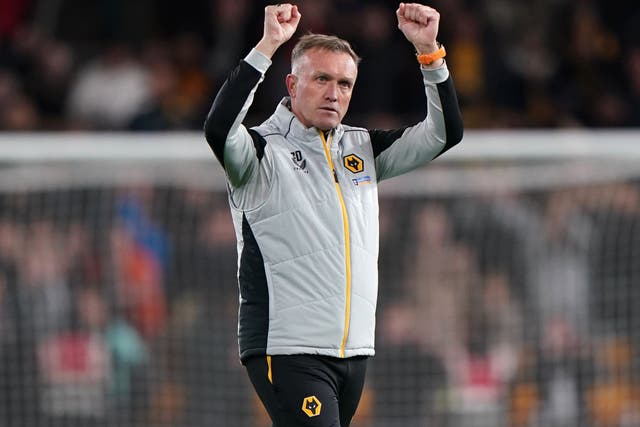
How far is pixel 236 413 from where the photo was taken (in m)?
10.4

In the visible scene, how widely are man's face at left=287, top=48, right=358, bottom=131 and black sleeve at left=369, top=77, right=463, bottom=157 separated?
0.28m

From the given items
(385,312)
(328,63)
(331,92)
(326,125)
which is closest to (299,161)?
(326,125)

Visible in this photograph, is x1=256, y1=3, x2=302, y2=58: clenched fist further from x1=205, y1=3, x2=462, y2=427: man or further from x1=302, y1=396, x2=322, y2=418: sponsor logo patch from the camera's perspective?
x1=302, y1=396, x2=322, y2=418: sponsor logo patch

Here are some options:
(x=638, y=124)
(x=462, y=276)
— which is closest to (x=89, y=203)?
(x=462, y=276)

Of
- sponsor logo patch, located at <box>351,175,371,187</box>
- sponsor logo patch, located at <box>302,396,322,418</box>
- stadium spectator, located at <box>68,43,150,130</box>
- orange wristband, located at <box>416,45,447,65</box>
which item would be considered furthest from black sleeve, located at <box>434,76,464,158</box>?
stadium spectator, located at <box>68,43,150,130</box>

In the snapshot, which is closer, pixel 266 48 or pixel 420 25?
pixel 266 48

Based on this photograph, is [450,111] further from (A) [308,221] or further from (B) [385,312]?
(B) [385,312]

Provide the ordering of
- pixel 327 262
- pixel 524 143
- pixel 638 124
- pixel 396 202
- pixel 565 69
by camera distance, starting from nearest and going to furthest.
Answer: pixel 327 262, pixel 524 143, pixel 396 202, pixel 638 124, pixel 565 69

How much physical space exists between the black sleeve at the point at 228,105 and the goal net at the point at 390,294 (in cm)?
454

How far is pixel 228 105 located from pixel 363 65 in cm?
705

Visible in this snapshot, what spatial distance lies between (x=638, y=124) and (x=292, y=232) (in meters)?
6.79

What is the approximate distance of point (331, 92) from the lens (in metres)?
5.46

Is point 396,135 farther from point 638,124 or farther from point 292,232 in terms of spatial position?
point 638,124

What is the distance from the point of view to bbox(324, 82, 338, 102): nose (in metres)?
5.46
